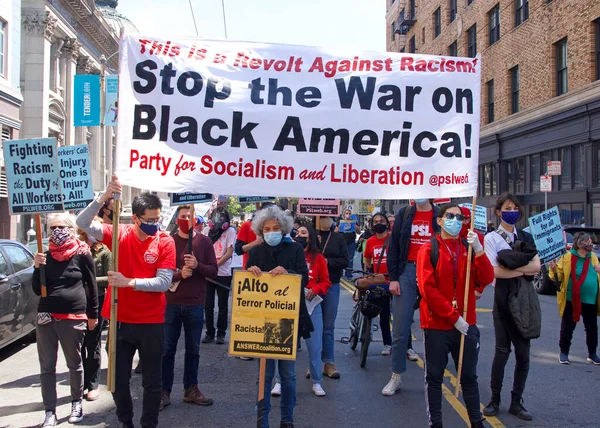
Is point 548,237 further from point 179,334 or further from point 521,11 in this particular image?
point 521,11

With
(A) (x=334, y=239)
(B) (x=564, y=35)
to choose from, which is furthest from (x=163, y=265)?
(B) (x=564, y=35)

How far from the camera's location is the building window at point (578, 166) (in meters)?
22.4

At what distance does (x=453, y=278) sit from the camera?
495 cm

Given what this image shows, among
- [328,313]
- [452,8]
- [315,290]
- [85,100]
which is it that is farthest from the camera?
[452,8]


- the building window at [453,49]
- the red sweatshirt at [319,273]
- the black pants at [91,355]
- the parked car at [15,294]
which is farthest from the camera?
the building window at [453,49]

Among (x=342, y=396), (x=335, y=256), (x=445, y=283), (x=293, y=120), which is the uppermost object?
(x=293, y=120)

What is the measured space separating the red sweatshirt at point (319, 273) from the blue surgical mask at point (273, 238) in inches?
60.7

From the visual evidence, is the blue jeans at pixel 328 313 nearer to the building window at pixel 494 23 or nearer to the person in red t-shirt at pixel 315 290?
the person in red t-shirt at pixel 315 290

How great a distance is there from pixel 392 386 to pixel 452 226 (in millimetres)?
2242

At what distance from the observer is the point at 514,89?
28.4m

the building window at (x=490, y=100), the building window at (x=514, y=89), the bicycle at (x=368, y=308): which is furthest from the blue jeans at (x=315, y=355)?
the building window at (x=490, y=100)

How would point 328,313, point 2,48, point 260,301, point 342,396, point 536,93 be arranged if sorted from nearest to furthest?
point 260,301 < point 342,396 < point 328,313 < point 2,48 < point 536,93

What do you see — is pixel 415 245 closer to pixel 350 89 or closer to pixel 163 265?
pixel 350 89

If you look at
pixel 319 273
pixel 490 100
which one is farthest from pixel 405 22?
pixel 319 273
